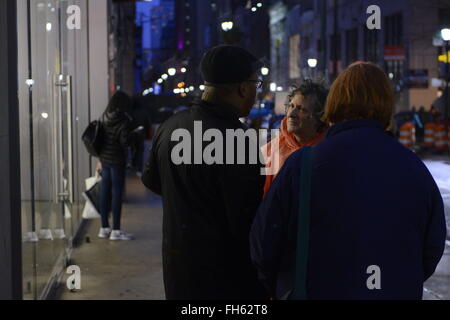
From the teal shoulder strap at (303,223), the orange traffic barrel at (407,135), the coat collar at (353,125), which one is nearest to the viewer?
the teal shoulder strap at (303,223)

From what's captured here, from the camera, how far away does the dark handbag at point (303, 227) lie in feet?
10.3

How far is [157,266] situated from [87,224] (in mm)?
3952

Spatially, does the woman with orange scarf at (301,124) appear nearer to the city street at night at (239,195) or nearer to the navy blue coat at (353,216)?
the city street at night at (239,195)

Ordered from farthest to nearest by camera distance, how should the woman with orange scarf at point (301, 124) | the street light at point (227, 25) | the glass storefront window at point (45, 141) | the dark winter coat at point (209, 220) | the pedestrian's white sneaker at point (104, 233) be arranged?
the street light at point (227, 25) < the pedestrian's white sneaker at point (104, 233) < the glass storefront window at point (45, 141) < the woman with orange scarf at point (301, 124) < the dark winter coat at point (209, 220)

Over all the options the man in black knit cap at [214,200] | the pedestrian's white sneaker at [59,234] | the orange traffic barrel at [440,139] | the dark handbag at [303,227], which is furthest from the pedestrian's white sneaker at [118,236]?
the orange traffic barrel at [440,139]

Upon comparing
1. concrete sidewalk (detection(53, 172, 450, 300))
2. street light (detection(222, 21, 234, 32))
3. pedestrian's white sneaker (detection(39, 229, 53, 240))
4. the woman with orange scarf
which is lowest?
concrete sidewalk (detection(53, 172, 450, 300))

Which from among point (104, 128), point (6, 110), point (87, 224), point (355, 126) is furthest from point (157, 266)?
point (355, 126)

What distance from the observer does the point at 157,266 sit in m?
9.60

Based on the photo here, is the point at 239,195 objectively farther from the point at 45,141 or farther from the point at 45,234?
the point at 45,141

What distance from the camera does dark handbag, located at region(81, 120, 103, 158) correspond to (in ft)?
37.0

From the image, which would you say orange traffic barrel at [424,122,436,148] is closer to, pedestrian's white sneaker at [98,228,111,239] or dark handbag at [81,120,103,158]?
pedestrian's white sneaker at [98,228,111,239]

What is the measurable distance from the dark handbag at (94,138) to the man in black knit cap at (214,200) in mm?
7535

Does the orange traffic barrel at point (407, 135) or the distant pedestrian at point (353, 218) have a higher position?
the distant pedestrian at point (353, 218)

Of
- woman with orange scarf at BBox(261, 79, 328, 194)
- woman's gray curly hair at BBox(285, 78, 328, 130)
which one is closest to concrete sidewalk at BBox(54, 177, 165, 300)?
woman with orange scarf at BBox(261, 79, 328, 194)
